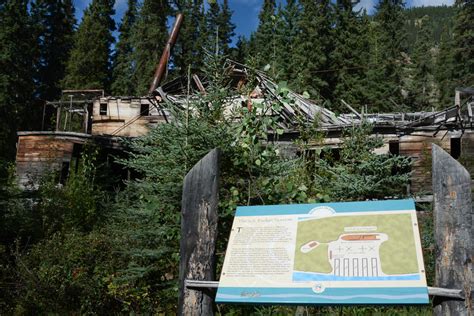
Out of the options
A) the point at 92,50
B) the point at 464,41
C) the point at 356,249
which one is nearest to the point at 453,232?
the point at 356,249

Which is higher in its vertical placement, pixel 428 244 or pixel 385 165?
pixel 385 165

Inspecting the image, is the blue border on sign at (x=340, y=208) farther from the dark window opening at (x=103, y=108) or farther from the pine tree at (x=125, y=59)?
the pine tree at (x=125, y=59)

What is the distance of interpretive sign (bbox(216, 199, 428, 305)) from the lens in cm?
302

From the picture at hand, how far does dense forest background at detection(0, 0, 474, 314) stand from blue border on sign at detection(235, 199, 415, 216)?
1450 mm

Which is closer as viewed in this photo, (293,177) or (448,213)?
(448,213)

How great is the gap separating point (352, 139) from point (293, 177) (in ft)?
14.1

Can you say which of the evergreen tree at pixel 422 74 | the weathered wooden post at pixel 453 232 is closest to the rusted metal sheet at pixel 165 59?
the weathered wooden post at pixel 453 232

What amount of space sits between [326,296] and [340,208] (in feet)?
2.32

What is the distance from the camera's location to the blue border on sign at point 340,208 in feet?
10.9

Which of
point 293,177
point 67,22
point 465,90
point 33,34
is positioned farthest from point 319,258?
point 67,22

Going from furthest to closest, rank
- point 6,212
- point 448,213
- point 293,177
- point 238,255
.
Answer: point 6,212 < point 293,177 < point 238,255 < point 448,213

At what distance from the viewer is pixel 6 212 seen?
9.08 meters

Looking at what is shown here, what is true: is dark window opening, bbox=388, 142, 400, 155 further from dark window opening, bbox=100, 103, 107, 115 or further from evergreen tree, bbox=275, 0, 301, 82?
evergreen tree, bbox=275, 0, 301, 82

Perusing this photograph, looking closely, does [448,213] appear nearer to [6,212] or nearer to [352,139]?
[352,139]
